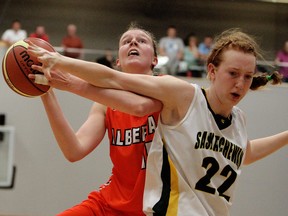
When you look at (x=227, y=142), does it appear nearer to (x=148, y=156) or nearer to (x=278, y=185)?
(x=148, y=156)

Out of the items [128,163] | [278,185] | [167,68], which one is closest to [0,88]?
[167,68]

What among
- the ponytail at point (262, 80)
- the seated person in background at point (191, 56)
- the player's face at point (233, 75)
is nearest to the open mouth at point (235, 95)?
the player's face at point (233, 75)

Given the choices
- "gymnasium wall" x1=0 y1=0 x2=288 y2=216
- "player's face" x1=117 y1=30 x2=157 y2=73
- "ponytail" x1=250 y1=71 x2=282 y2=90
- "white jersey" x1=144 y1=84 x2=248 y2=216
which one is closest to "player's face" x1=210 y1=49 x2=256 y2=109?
"white jersey" x1=144 y1=84 x2=248 y2=216

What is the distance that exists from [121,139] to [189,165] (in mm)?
626

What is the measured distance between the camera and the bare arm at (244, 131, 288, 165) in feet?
11.6

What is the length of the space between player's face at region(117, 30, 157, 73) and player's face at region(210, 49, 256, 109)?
61 cm

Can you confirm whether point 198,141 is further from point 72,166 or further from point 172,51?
point 172,51

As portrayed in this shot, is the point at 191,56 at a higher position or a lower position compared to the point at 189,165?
higher

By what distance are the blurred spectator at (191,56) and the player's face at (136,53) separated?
5326 mm

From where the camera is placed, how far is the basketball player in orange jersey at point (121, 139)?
3.18 metres

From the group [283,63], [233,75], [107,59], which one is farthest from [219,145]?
[283,63]

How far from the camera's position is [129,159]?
3.25m

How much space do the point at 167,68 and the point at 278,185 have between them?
251 cm

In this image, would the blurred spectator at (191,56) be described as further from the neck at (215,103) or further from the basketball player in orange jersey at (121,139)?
the neck at (215,103)
